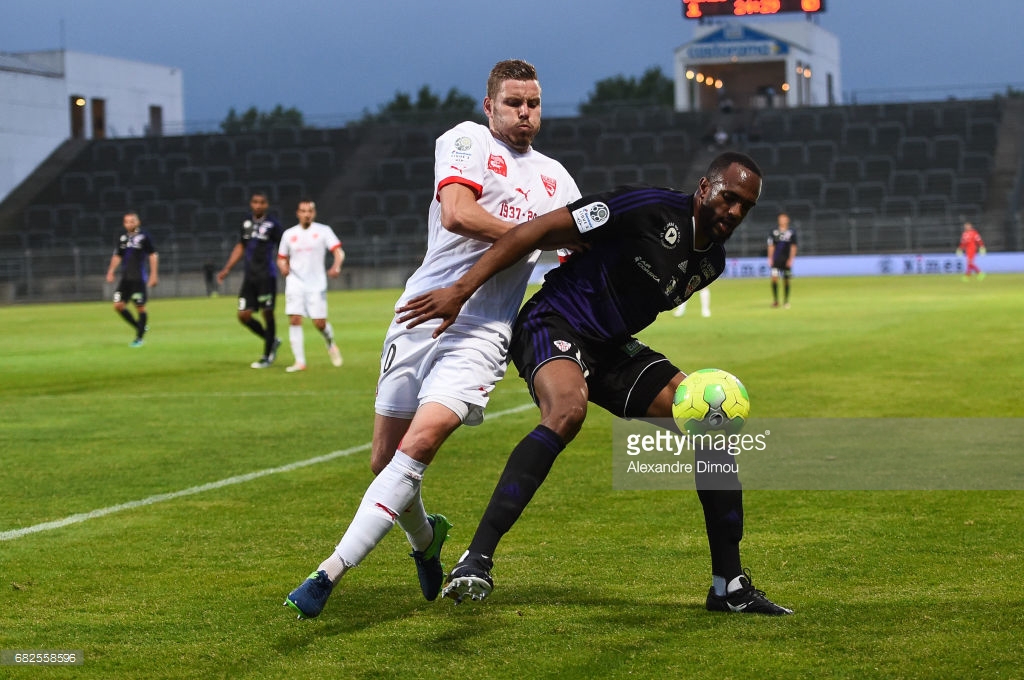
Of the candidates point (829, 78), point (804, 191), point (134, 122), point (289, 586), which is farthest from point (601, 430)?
point (829, 78)

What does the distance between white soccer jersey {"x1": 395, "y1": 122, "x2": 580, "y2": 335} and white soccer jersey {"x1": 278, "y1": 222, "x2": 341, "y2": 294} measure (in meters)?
12.0

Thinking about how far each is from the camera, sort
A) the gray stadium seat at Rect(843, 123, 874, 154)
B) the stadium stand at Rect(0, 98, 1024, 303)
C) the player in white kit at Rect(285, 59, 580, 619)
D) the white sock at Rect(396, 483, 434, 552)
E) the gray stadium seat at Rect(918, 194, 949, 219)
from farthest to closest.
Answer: the gray stadium seat at Rect(843, 123, 874, 154) < the stadium stand at Rect(0, 98, 1024, 303) < the gray stadium seat at Rect(918, 194, 949, 219) < the white sock at Rect(396, 483, 434, 552) < the player in white kit at Rect(285, 59, 580, 619)

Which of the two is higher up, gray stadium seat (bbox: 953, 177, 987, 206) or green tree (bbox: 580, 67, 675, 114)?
green tree (bbox: 580, 67, 675, 114)

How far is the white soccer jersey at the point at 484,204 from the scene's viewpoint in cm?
516

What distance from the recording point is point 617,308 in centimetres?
526

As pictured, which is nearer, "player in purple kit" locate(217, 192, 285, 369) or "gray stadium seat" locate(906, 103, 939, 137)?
"player in purple kit" locate(217, 192, 285, 369)

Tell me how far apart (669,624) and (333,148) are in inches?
2231

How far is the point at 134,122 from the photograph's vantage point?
67562 mm

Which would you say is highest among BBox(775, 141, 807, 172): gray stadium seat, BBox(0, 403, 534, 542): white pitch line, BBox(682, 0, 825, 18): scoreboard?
BBox(682, 0, 825, 18): scoreboard

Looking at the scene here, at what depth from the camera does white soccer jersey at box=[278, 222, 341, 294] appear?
56.5ft

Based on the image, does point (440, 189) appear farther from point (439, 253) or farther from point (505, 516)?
point (505, 516)

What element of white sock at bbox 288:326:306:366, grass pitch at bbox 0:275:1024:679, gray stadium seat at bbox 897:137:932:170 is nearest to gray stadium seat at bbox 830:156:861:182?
gray stadium seat at bbox 897:137:932:170

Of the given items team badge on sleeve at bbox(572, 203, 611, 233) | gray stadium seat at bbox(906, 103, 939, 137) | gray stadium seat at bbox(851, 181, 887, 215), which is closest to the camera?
team badge on sleeve at bbox(572, 203, 611, 233)

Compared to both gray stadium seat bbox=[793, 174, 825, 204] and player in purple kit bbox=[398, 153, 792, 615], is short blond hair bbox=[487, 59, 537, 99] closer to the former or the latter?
player in purple kit bbox=[398, 153, 792, 615]
